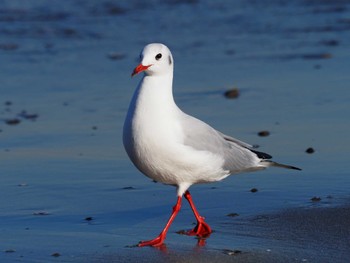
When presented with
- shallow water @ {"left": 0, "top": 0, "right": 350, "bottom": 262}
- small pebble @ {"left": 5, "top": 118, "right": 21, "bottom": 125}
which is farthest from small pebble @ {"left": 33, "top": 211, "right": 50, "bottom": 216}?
small pebble @ {"left": 5, "top": 118, "right": 21, "bottom": 125}

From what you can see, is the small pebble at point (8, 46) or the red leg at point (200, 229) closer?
the red leg at point (200, 229)

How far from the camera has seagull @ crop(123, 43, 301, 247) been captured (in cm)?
578

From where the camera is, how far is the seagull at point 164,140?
5781 mm

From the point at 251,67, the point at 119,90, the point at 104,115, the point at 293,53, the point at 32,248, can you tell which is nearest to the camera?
the point at 32,248

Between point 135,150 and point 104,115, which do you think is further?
point 104,115

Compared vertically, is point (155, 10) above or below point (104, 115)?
above

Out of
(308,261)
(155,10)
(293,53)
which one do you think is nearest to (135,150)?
(308,261)

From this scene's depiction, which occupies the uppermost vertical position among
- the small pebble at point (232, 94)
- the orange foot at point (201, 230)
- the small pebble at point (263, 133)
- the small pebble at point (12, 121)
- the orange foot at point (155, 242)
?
the small pebble at point (232, 94)

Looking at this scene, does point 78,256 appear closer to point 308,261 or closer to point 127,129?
point 127,129

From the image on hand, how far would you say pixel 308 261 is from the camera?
5.25 metres

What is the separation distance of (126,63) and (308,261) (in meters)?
7.23

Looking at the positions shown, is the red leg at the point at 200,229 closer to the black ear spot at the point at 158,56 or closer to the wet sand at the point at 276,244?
the wet sand at the point at 276,244

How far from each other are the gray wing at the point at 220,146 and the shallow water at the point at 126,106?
12.6 inches

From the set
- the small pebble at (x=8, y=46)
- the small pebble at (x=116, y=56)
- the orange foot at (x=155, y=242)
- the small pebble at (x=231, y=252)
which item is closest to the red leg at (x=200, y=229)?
the orange foot at (x=155, y=242)
